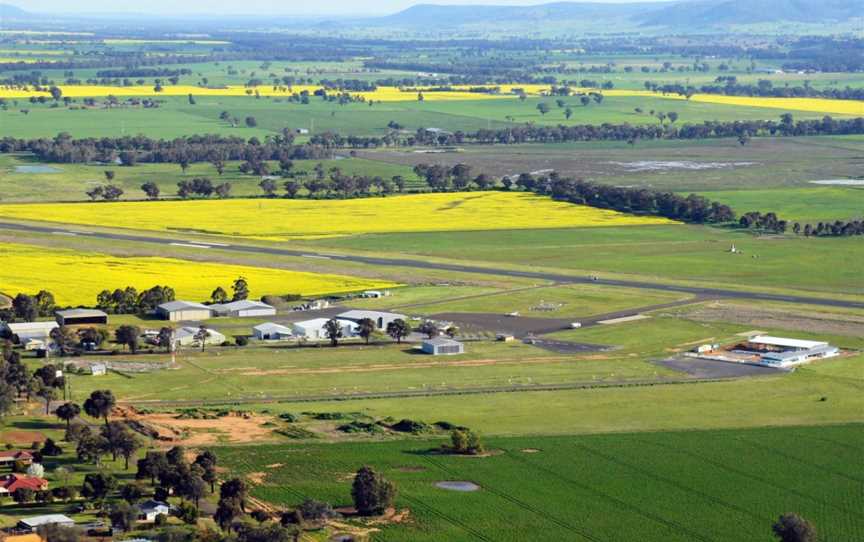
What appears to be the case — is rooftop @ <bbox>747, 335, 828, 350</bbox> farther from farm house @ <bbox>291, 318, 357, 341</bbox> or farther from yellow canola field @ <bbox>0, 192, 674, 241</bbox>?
yellow canola field @ <bbox>0, 192, 674, 241</bbox>

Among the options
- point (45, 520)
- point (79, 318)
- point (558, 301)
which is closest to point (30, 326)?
point (79, 318)

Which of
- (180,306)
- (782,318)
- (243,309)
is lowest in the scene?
(782,318)

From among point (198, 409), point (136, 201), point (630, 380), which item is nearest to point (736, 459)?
point (630, 380)

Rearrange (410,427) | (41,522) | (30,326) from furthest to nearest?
(30,326), (410,427), (41,522)

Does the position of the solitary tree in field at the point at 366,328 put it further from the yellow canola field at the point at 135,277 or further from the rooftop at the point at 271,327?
the yellow canola field at the point at 135,277

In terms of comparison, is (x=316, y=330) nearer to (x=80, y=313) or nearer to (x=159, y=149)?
(x=80, y=313)

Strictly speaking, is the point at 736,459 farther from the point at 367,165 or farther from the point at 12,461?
the point at 367,165
